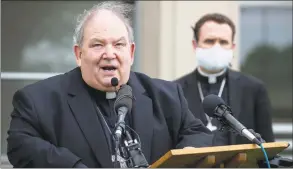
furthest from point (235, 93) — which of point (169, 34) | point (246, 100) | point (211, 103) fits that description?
point (211, 103)

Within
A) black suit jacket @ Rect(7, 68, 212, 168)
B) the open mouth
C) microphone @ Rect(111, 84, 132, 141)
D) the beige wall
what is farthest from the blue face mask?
microphone @ Rect(111, 84, 132, 141)

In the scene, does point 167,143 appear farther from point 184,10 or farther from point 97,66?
point 184,10

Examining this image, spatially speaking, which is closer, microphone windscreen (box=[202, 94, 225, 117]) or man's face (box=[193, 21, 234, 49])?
microphone windscreen (box=[202, 94, 225, 117])

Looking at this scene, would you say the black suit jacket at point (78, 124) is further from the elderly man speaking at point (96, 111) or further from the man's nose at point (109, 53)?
the man's nose at point (109, 53)

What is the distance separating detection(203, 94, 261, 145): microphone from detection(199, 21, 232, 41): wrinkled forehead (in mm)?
2552

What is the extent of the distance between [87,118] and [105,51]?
385 millimetres

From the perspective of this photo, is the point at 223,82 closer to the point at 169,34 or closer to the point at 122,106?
the point at 169,34

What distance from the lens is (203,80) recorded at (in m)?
7.30

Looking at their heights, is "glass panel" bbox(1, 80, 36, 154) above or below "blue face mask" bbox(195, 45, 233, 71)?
below

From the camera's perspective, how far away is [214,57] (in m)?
7.19

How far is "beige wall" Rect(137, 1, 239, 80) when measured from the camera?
29.5ft

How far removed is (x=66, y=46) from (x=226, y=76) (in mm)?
2706

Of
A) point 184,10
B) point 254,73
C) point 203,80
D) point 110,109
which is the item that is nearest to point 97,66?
point 110,109

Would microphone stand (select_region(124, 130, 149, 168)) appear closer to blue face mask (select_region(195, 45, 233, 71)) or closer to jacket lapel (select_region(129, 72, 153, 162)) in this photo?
jacket lapel (select_region(129, 72, 153, 162))
